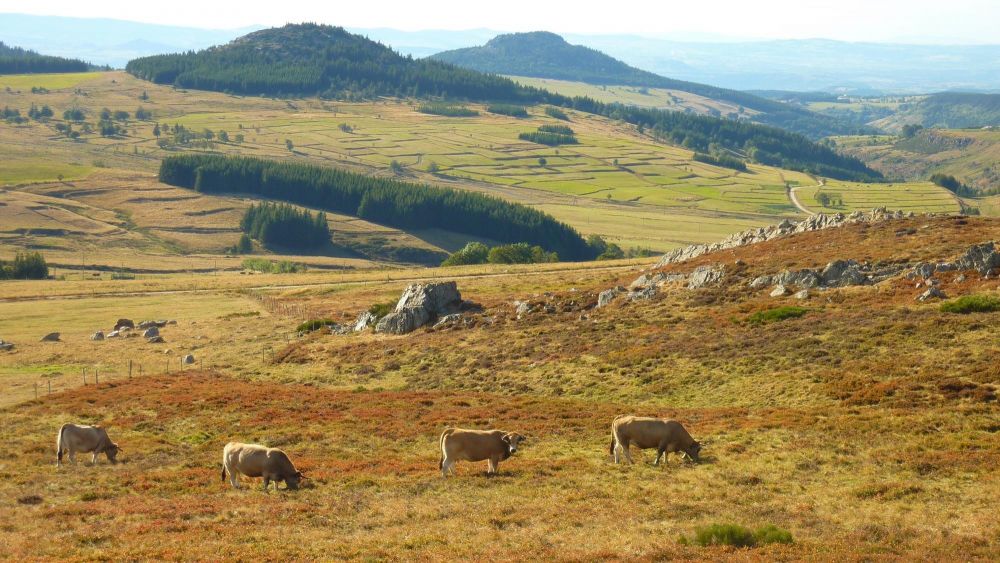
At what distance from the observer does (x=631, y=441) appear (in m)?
30.9

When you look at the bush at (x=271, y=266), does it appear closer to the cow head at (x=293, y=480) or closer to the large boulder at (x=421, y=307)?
the large boulder at (x=421, y=307)

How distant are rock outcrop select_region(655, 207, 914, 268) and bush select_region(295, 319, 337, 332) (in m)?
30.2

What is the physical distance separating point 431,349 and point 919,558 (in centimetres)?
4149

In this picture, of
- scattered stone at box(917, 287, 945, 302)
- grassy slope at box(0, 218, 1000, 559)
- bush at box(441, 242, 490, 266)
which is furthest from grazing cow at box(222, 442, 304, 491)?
bush at box(441, 242, 490, 266)

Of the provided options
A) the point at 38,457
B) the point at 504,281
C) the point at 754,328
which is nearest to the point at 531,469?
the point at 38,457

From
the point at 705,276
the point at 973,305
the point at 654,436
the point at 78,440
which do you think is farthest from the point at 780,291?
the point at 78,440

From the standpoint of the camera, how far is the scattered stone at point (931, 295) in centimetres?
5025

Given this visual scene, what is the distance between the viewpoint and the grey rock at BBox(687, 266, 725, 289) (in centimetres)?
6650

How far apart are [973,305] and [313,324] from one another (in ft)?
159

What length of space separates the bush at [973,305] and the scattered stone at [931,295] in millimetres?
2721

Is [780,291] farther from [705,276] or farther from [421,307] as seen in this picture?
[421,307]

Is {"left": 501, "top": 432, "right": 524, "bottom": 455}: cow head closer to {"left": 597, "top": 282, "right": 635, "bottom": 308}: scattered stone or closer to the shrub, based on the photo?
the shrub

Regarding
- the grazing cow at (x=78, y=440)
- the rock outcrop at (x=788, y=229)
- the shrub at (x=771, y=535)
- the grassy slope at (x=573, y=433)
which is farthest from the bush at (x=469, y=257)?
the shrub at (x=771, y=535)

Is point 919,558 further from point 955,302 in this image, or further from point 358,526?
point 955,302
